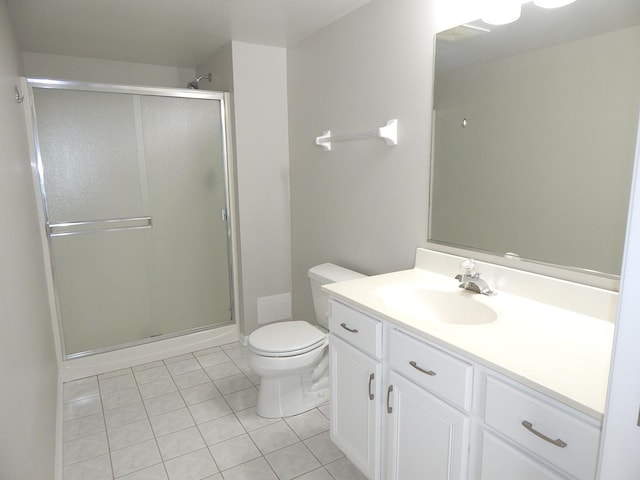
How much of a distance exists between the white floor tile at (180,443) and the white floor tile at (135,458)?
0.03m

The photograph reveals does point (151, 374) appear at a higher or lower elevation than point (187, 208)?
lower

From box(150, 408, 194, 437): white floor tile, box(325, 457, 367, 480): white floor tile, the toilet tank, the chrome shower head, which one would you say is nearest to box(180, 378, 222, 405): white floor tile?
box(150, 408, 194, 437): white floor tile

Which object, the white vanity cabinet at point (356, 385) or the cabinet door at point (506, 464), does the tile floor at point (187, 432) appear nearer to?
the white vanity cabinet at point (356, 385)

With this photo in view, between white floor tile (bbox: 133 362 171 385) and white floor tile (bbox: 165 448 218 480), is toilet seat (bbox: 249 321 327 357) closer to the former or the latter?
white floor tile (bbox: 165 448 218 480)

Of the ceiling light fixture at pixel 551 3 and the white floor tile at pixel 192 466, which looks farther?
the white floor tile at pixel 192 466

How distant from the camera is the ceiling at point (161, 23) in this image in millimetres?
2238

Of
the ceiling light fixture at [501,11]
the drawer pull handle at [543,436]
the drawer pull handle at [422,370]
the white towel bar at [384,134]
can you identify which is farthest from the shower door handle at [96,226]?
the drawer pull handle at [543,436]

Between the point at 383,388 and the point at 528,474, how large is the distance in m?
0.57

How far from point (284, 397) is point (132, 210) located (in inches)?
64.4

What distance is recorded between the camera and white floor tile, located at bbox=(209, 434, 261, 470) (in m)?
1.96

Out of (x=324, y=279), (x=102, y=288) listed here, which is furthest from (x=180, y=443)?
(x=102, y=288)

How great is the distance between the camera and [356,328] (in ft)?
5.24

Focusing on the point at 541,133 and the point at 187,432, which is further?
the point at 187,432

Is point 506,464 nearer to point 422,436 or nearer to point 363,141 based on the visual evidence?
point 422,436
